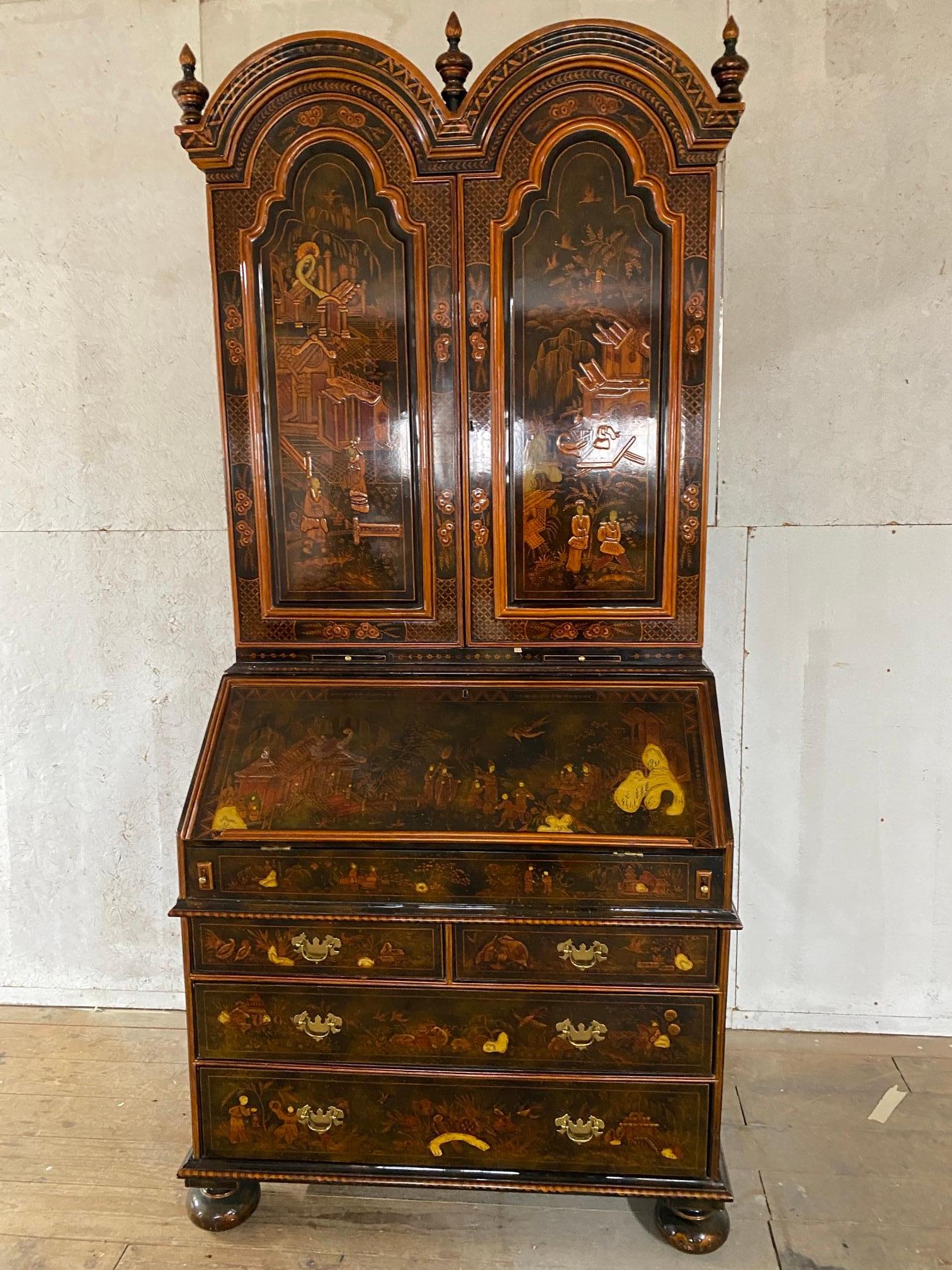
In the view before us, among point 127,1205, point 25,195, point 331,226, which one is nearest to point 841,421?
point 331,226

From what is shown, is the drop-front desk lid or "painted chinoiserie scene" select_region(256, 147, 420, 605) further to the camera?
"painted chinoiserie scene" select_region(256, 147, 420, 605)

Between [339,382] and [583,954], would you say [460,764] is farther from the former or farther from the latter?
[339,382]

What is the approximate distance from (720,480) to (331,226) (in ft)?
4.82

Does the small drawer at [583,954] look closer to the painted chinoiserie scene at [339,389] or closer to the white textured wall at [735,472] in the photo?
the painted chinoiserie scene at [339,389]

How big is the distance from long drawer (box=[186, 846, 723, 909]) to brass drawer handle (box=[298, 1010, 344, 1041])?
0.31 meters

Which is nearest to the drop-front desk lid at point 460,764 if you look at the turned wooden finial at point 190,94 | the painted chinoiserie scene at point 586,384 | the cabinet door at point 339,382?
the cabinet door at point 339,382

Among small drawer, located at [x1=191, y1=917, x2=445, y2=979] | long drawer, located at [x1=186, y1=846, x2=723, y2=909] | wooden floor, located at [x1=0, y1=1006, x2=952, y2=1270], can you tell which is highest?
long drawer, located at [x1=186, y1=846, x2=723, y2=909]

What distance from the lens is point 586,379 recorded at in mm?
2033

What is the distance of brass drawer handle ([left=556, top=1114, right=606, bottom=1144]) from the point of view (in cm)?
193

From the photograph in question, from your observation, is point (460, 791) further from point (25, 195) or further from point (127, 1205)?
point (25, 195)

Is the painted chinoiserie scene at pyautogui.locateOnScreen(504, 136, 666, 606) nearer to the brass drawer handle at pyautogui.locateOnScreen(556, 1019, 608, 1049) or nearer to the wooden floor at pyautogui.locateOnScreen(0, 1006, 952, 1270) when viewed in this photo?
the brass drawer handle at pyautogui.locateOnScreen(556, 1019, 608, 1049)

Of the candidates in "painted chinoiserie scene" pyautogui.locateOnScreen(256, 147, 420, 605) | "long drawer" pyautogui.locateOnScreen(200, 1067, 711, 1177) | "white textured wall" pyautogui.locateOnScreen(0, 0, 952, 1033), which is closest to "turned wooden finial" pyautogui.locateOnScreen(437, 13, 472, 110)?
"painted chinoiserie scene" pyautogui.locateOnScreen(256, 147, 420, 605)

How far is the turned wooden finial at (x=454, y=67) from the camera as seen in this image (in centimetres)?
188

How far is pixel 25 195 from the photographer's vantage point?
2770 mm
